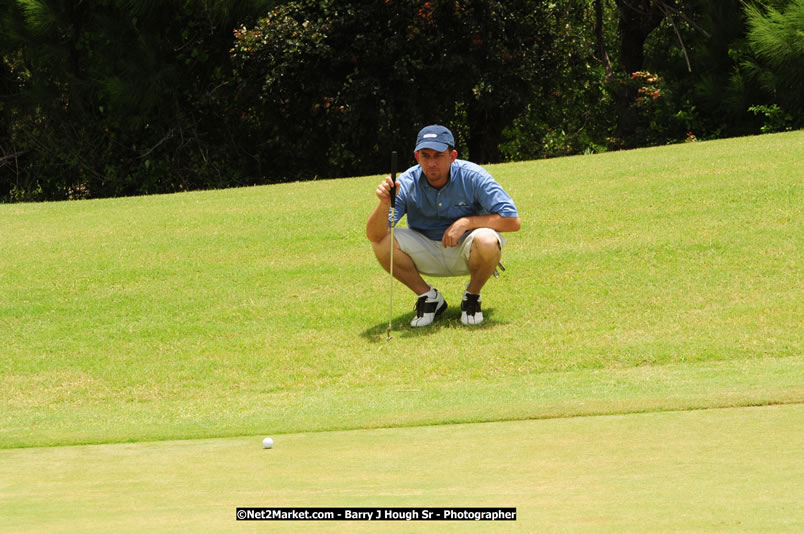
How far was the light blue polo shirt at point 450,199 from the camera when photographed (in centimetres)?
850

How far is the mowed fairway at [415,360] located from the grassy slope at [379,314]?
36mm

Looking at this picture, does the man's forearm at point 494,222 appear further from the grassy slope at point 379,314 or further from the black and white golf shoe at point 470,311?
the grassy slope at point 379,314

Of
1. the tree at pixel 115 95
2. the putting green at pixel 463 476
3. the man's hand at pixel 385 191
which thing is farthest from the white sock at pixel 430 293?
the tree at pixel 115 95

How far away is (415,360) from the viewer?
814cm

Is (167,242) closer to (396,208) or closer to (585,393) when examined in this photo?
(396,208)

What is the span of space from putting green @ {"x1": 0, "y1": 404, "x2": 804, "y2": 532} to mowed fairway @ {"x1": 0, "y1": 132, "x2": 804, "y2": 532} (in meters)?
0.02

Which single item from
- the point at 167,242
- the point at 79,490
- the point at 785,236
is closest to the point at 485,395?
the point at 79,490

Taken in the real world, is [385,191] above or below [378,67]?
below

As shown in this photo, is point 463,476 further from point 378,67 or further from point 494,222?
point 378,67

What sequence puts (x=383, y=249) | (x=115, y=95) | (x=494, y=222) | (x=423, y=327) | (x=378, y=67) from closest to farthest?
(x=494, y=222)
(x=383, y=249)
(x=423, y=327)
(x=378, y=67)
(x=115, y=95)

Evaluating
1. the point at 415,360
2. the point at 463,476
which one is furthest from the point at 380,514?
the point at 415,360

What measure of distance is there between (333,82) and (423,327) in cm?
1374

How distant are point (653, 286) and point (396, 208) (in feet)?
8.57

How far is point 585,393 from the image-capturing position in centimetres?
634
